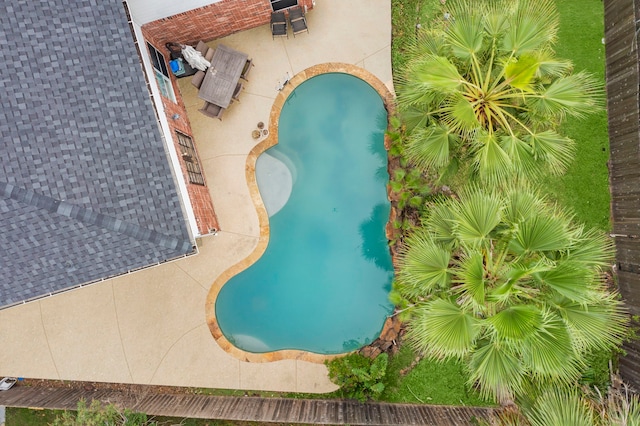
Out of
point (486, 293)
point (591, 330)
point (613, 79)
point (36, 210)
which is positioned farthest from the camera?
point (613, 79)

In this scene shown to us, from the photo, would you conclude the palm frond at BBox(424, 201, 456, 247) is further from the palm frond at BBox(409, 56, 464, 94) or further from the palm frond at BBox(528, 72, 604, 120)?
the palm frond at BBox(528, 72, 604, 120)

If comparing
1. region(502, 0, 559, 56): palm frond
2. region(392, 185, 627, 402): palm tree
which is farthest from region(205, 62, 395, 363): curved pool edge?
region(392, 185, 627, 402): palm tree

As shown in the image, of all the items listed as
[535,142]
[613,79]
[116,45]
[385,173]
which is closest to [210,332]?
[385,173]

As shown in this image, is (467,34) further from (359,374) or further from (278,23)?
(359,374)

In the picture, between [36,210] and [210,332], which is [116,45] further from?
[210,332]

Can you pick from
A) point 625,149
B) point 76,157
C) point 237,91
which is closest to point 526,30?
point 625,149
